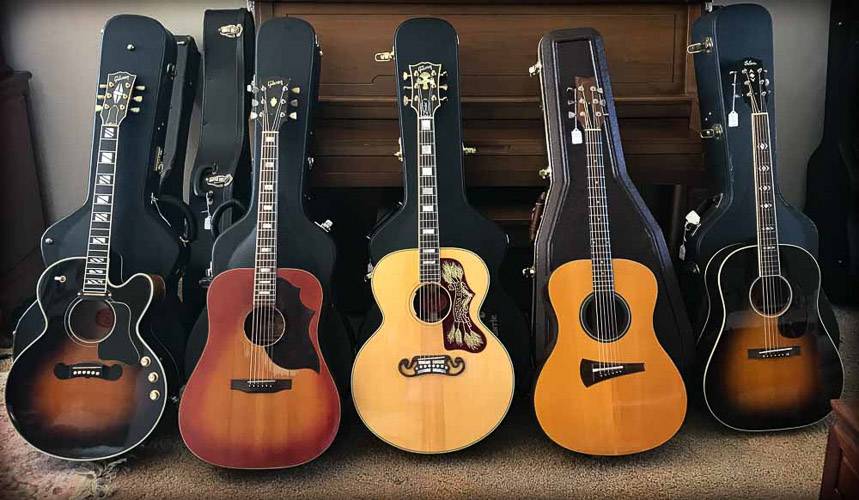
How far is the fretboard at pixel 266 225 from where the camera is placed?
1712 millimetres

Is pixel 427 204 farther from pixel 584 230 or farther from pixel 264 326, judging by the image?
pixel 264 326

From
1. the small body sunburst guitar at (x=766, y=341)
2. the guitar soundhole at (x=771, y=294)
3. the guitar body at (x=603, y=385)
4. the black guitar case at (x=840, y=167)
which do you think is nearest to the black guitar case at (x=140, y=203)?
the guitar body at (x=603, y=385)

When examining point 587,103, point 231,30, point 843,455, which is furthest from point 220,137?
point 843,455

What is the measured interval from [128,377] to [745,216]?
169 cm

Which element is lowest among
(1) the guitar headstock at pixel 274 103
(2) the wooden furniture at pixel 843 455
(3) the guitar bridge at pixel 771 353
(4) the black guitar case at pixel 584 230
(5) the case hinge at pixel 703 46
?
(2) the wooden furniture at pixel 843 455

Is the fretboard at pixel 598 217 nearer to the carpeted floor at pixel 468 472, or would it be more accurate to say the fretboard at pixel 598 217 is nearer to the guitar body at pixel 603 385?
the guitar body at pixel 603 385

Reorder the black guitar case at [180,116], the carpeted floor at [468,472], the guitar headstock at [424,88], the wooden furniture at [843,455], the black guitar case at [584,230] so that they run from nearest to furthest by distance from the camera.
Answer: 1. the wooden furniture at [843,455]
2. the carpeted floor at [468,472]
3. the black guitar case at [584,230]
4. the guitar headstock at [424,88]
5. the black guitar case at [180,116]

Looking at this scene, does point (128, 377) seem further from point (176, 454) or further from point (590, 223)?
point (590, 223)

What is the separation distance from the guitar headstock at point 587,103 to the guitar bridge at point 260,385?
3.45ft

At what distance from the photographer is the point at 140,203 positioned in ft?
6.17

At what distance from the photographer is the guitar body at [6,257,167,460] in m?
1.65

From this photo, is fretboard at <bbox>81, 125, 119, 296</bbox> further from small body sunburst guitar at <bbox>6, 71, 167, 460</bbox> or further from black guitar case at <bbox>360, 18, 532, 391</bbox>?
black guitar case at <bbox>360, 18, 532, 391</bbox>

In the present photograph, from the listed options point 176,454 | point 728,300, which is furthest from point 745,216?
point 176,454

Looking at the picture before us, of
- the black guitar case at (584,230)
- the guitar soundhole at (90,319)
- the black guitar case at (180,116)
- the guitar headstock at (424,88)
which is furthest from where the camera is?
the black guitar case at (180,116)
